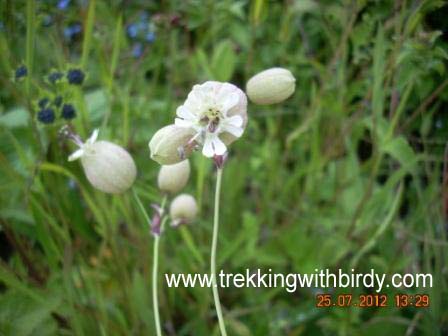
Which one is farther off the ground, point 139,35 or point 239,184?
point 139,35

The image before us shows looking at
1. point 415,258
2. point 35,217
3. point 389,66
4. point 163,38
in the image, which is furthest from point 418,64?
point 35,217

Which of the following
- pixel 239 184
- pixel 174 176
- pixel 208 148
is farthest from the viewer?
pixel 239 184

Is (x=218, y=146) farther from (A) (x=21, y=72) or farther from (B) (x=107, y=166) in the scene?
(A) (x=21, y=72)

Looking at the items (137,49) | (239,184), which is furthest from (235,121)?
(137,49)

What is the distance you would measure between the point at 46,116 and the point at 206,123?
0.95 feet

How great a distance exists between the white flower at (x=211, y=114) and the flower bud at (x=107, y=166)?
0.12 m

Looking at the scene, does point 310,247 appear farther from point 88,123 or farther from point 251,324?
point 88,123

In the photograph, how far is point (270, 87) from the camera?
1.94 ft

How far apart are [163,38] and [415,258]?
582 mm

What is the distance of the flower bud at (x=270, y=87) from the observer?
23.4 inches

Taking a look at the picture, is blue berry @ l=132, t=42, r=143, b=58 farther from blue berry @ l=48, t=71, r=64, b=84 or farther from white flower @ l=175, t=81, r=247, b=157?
white flower @ l=175, t=81, r=247, b=157

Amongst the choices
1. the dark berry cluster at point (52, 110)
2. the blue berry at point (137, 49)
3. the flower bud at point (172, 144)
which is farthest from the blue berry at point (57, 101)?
the blue berry at point (137, 49)
